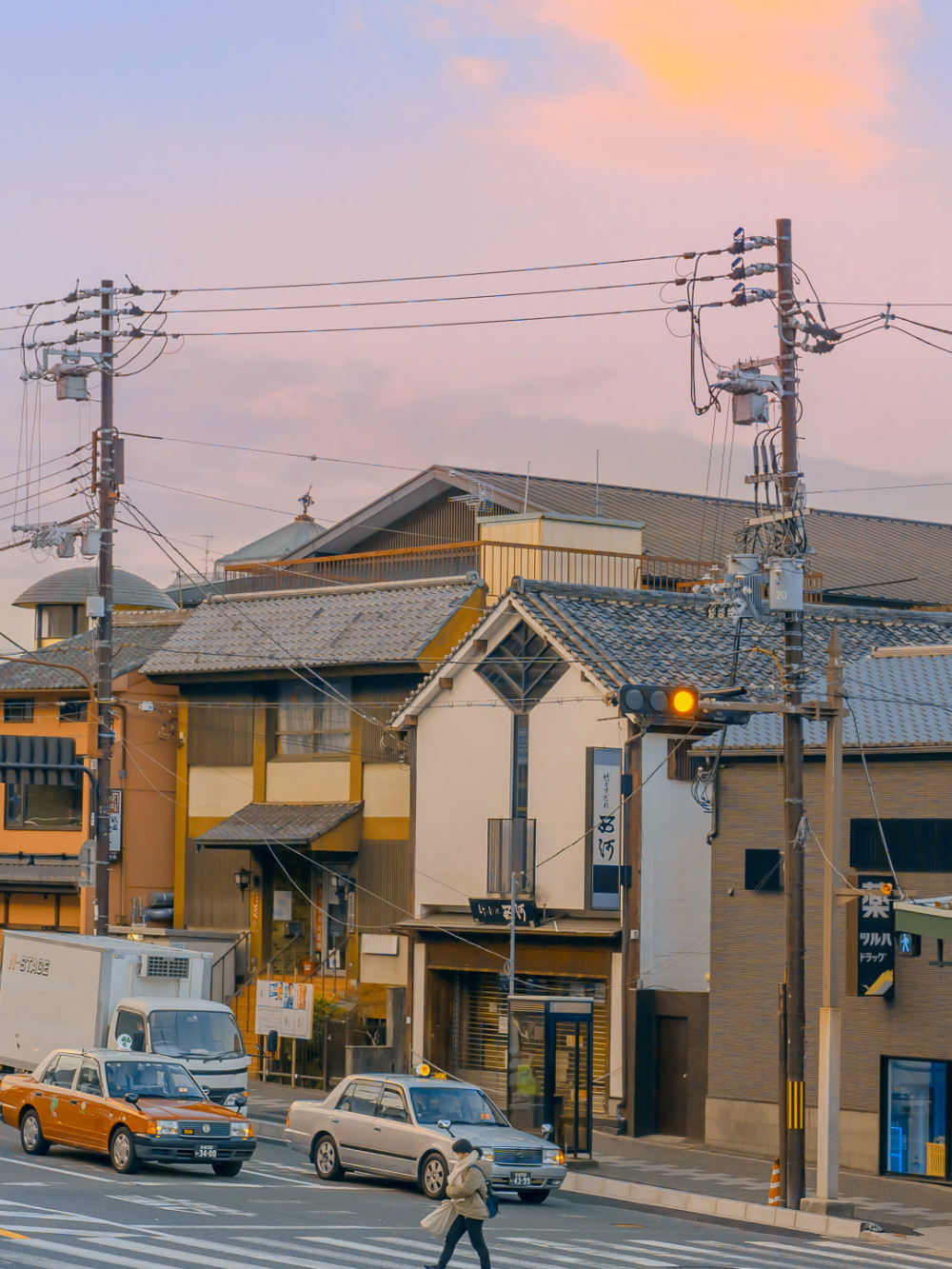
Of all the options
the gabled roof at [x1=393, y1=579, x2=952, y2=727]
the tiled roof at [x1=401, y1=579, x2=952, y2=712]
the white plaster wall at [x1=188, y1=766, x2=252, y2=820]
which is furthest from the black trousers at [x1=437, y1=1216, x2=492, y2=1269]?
the white plaster wall at [x1=188, y1=766, x2=252, y2=820]

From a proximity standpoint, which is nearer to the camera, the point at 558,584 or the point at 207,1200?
the point at 207,1200

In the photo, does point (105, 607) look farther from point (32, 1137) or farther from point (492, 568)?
point (32, 1137)

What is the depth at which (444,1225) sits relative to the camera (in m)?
17.3

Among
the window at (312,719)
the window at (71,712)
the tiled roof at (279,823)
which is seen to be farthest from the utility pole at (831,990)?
the window at (71,712)

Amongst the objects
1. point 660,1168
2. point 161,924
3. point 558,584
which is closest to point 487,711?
point 558,584

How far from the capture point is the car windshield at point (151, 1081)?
81.2ft

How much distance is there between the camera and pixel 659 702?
69.9ft

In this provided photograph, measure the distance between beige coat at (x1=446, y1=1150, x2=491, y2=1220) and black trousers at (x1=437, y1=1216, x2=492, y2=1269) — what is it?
67mm

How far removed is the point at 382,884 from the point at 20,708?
14007 millimetres

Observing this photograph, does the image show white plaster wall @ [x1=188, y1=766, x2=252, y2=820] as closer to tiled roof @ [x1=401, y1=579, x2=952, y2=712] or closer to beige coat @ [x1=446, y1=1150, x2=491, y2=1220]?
tiled roof @ [x1=401, y1=579, x2=952, y2=712]

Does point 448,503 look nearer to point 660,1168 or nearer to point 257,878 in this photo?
point 257,878

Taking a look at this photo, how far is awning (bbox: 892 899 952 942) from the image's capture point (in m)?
23.5

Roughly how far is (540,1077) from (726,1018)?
406cm

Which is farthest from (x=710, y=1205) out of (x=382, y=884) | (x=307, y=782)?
(x=307, y=782)
